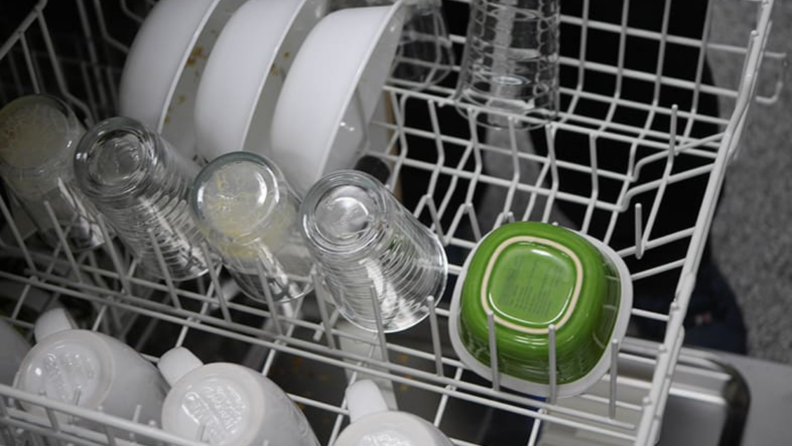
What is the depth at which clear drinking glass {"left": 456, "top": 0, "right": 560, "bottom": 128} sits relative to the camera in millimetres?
909

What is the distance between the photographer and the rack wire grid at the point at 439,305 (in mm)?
679

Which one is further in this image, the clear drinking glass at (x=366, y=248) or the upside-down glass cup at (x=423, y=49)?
the upside-down glass cup at (x=423, y=49)

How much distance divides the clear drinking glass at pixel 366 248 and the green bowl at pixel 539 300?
6cm

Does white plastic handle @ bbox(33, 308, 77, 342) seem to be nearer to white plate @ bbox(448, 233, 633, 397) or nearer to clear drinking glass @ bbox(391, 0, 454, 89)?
white plate @ bbox(448, 233, 633, 397)

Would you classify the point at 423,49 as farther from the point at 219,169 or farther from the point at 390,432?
the point at 390,432

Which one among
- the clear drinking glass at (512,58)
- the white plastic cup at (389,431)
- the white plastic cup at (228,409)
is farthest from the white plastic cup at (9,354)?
the clear drinking glass at (512,58)

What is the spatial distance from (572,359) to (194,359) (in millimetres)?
254

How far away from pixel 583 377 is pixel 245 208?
0.26 metres

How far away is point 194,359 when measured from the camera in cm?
71

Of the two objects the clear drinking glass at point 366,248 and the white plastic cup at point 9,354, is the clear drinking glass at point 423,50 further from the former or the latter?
the white plastic cup at point 9,354

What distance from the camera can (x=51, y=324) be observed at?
737 mm

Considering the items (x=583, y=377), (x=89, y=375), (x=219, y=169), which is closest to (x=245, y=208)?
(x=219, y=169)

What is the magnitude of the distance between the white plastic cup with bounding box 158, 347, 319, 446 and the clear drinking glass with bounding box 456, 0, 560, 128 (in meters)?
0.38

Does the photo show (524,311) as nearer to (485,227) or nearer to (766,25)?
(766,25)
